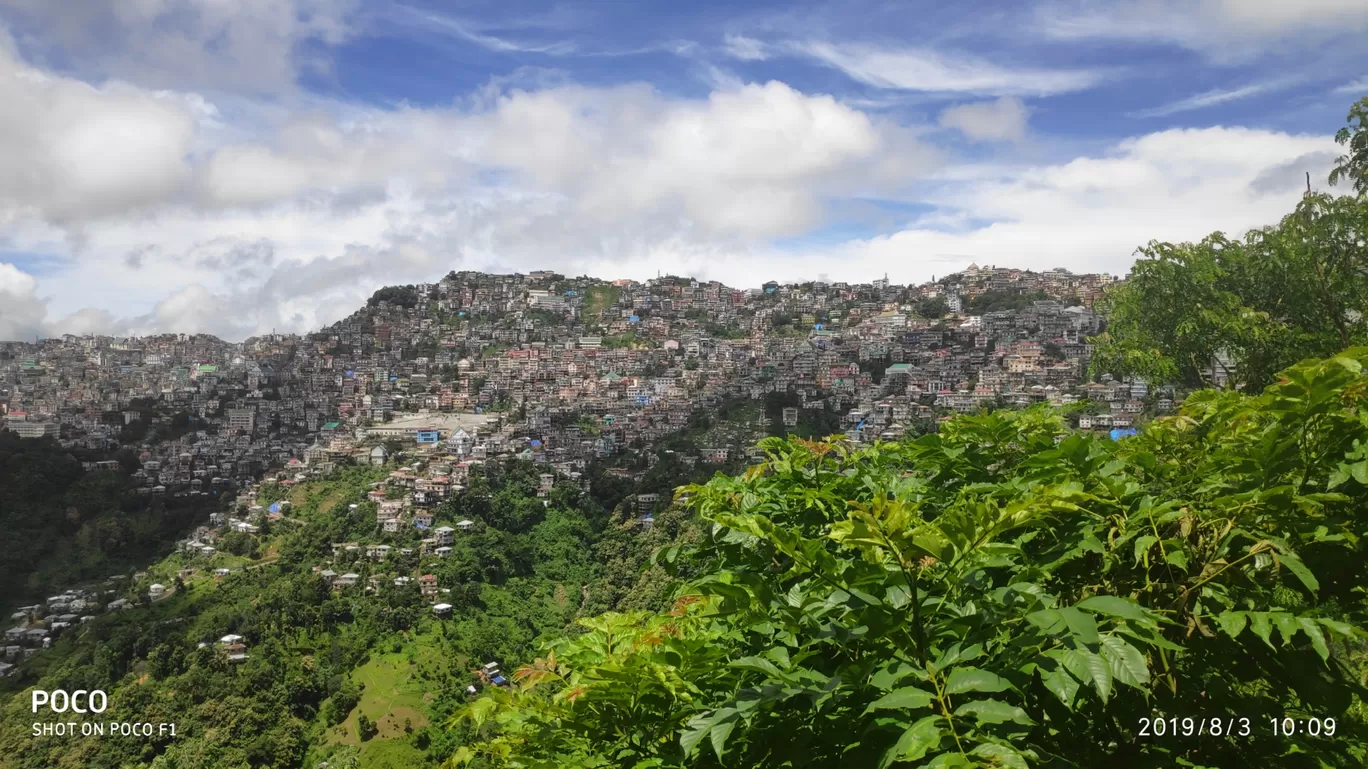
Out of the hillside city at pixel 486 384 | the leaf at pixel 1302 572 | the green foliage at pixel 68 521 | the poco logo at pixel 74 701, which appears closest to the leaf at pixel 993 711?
the leaf at pixel 1302 572

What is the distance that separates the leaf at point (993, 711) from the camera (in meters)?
1.16

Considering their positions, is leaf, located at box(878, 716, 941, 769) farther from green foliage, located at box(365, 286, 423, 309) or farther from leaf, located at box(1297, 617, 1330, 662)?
green foliage, located at box(365, 286, 423, 309)

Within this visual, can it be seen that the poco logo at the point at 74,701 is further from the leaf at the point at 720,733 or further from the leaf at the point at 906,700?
the leaf at the point at 906,700

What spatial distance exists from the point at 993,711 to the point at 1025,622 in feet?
1.07

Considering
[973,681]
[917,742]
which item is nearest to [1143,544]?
[973,681]

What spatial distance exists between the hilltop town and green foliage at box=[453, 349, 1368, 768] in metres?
50.4

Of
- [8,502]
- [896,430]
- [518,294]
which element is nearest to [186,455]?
[8,502]

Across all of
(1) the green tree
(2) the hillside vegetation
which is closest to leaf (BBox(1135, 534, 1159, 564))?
(2) the hillside vegetation

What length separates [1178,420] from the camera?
8.57ft

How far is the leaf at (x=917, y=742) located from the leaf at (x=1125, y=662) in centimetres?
31

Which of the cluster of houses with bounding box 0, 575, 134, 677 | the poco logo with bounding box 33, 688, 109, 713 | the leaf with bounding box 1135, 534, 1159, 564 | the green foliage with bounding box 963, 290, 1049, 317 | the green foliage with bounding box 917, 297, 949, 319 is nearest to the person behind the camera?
the leaf with bounding box 1135, 534, 1159, 564

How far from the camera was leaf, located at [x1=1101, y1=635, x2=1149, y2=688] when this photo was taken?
1204 millimetres

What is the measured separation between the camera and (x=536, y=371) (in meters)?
103

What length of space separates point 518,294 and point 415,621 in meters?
83.9
